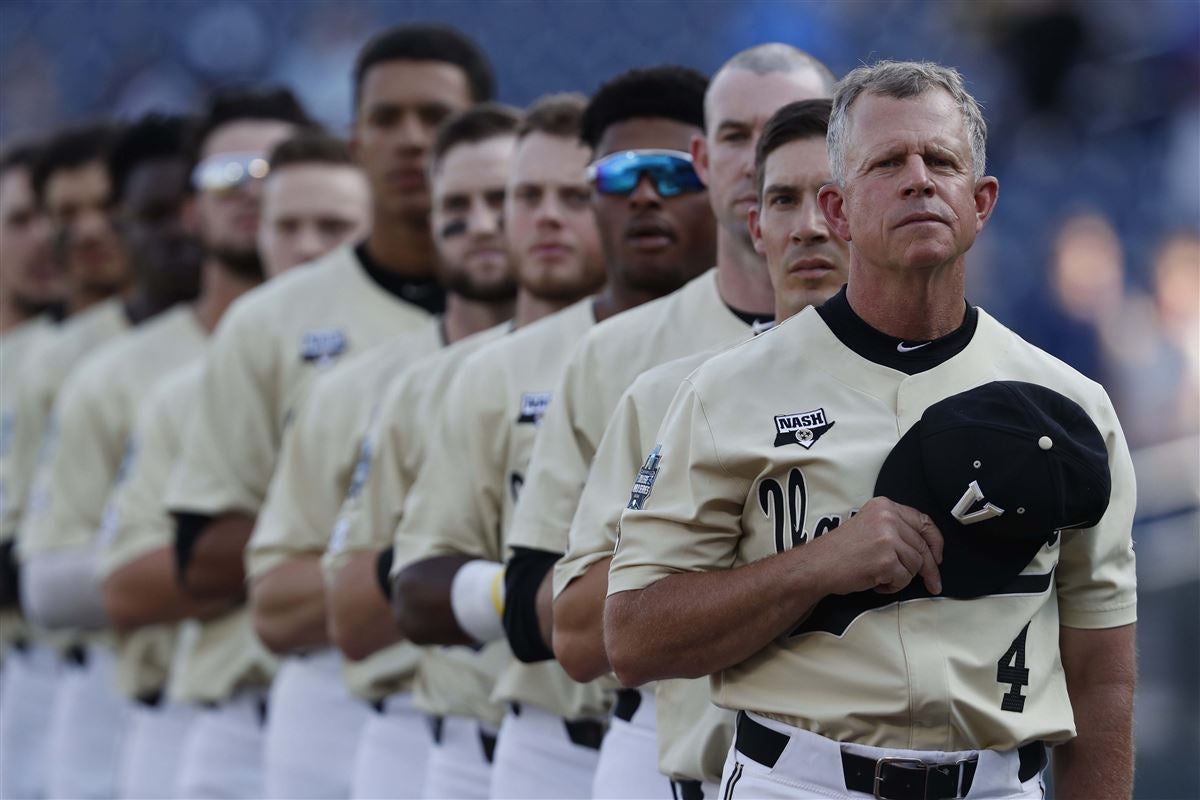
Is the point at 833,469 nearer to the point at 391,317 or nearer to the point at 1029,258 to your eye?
the point at 391,317

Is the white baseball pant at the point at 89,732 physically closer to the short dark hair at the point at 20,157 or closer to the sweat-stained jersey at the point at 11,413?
the sweat-stained jersey at the point at 11,413

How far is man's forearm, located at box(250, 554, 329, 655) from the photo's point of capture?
18.5 ft

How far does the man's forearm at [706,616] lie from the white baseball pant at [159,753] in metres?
3.96

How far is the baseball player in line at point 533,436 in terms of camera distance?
14.7ft

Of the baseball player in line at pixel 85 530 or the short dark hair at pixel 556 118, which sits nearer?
the short dark hair at pixel 556 118

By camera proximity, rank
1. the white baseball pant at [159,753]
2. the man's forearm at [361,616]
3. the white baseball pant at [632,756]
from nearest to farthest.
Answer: the white baseball pant at [632,756], the man's forearm at [361,616], the white baseball pant at [159,753]

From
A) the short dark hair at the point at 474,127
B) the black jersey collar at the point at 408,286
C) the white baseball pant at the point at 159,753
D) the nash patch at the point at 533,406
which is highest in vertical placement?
the short dark hair at the point at 474,127

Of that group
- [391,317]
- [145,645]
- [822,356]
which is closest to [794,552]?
[822,356]

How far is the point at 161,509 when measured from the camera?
6.89 m

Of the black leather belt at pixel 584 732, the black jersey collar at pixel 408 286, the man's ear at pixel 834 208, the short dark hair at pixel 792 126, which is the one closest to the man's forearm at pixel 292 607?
the black jersey collar at pixel 408 286

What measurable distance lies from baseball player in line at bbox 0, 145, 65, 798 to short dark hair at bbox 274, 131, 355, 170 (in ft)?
8.20

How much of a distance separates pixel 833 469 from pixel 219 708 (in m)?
3.88

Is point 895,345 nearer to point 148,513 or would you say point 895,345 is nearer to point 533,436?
point 533,436

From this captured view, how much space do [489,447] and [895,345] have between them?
1.76 meters
